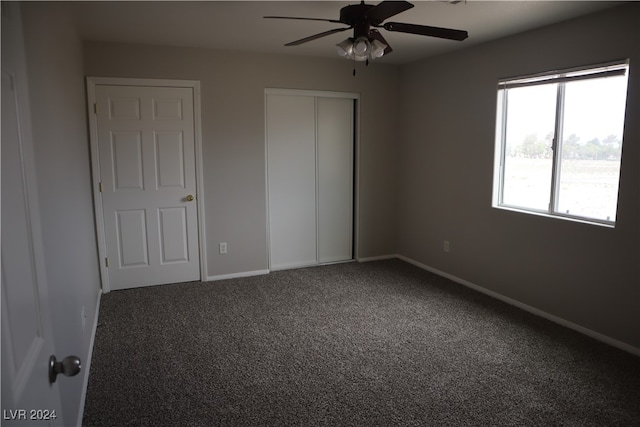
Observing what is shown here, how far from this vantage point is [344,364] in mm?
2844

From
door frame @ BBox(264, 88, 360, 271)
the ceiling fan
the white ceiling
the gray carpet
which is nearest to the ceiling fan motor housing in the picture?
the ceiling fan

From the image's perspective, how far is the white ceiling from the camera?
2.93 meters

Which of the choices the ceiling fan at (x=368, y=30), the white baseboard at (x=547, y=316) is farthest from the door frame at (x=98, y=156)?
the white baseboard at (x=547, y=316)

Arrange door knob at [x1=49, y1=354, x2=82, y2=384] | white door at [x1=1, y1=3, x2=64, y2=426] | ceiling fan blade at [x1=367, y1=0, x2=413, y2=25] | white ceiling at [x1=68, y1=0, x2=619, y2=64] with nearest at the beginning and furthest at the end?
1. white door at [x1=1, y1=3, x2=64, y2=426]
2. door knob at [x1=49, y1=354, x2=82, y2=384]
3. ceiling fan blade at [x1=367, y1=0, x2=413, y2=25]
4. white ceiling at [x1=68, y1=0, x2=619, y2=64]

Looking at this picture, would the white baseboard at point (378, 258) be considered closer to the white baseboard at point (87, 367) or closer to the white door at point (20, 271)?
the white baseboard at point (87, 367)

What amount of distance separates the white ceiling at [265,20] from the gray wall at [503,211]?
220mm

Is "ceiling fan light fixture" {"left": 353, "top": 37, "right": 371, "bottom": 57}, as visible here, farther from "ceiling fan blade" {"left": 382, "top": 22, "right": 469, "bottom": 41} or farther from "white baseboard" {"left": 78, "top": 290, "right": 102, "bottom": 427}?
"white baseboard" {"left": 78, "top": 290, "right": 102, "bottom": 427}

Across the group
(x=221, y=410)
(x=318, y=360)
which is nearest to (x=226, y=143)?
(x=318, y=360)

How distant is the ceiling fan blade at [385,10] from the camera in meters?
2.10

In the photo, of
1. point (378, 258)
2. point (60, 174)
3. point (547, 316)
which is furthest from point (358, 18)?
point (378, 258)

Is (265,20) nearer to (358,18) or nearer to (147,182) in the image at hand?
(358,18)

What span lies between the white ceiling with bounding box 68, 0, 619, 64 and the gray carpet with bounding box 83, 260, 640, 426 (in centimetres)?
238

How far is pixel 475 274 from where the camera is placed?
14.3ft

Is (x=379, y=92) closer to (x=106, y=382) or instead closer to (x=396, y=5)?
(x=396, y=5)
